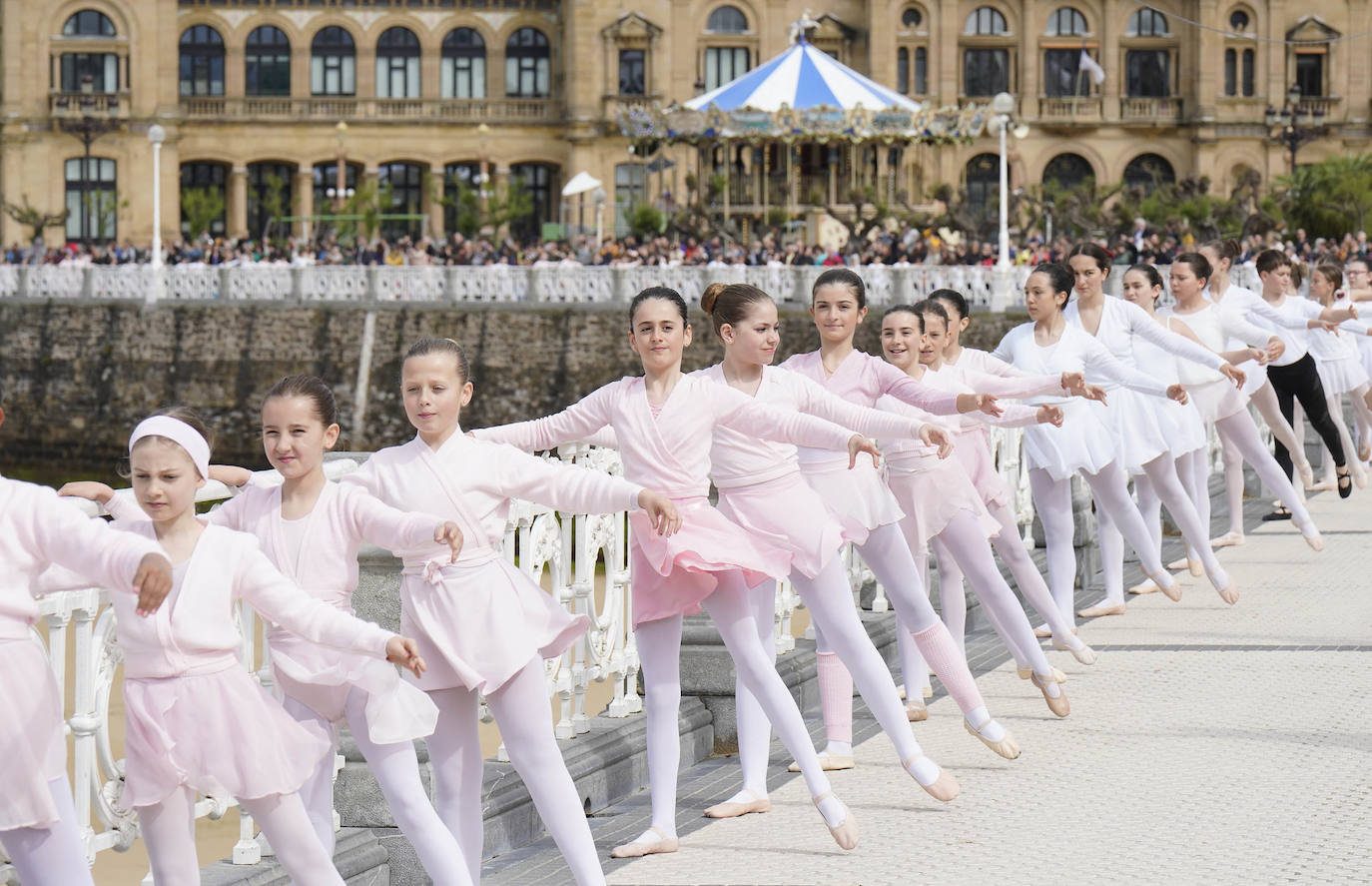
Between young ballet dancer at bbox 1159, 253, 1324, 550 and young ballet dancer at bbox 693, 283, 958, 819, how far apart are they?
→ 5.01 m

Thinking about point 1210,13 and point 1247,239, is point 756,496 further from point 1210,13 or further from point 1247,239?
point 1210,13

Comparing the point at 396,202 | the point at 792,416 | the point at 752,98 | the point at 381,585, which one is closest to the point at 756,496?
the point at 792,416

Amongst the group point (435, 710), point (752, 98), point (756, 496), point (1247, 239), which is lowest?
point (435, 710)

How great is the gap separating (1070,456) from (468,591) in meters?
4.80

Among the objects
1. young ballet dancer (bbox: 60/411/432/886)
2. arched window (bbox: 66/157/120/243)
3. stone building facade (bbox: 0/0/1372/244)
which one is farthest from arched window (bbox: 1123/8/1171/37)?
young ballet dancer (bbox: 60/411/432/886)

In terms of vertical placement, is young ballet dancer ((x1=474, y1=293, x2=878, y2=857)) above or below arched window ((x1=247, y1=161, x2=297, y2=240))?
below

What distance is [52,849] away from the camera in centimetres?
455

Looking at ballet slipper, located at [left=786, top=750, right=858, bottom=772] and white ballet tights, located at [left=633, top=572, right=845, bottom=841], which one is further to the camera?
ballet slipper, located at [left=786, top=750, right=858, bottom=772]

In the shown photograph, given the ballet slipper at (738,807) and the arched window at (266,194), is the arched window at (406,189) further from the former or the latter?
the ballet slipper at (738,807)

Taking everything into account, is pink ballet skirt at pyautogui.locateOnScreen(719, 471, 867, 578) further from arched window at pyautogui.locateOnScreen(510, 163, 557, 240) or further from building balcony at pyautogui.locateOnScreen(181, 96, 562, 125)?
building balcony at pyautogui.locateOnScreen(181, 96, 562, 125)

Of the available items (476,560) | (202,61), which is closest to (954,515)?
(476,560)

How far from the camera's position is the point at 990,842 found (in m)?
6.40

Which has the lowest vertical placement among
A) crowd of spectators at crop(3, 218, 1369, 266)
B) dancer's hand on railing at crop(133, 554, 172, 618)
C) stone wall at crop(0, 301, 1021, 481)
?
dancer's hand on railing at crop(133, 554, 172, 618)

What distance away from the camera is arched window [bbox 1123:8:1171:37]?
6153cm
